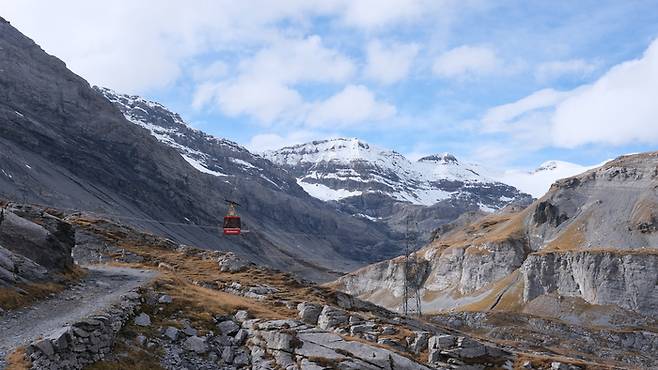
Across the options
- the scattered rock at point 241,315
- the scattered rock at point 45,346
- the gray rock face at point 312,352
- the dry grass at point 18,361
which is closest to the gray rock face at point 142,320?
the scattered rock at point 241,315

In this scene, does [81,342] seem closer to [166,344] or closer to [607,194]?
[166,344]

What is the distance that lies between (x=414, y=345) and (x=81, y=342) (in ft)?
73.5

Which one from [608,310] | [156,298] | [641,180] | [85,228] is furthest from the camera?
[641,180]

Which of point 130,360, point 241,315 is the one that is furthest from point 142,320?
point 241,315

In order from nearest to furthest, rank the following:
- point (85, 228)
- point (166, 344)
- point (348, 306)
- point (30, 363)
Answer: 1. point (30, 363)
2. point (166, 344)
3. point (348, 306)
4. point (85, 228)

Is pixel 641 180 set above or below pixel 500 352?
above

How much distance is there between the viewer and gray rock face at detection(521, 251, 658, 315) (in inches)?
5217

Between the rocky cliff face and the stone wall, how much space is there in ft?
414

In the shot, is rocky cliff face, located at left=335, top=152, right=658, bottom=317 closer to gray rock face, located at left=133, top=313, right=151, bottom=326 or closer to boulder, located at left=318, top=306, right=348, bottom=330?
boulder, located at left=318, top=306, right=348, bottom=330

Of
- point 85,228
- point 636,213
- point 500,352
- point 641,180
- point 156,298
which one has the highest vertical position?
point 641,180

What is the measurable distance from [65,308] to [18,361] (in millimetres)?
10004

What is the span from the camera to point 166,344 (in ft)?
107

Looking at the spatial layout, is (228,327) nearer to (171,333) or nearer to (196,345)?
(196,345)

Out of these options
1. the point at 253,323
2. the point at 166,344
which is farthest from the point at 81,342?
the point at 253,323
